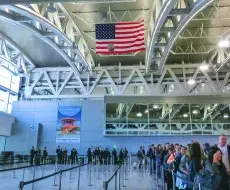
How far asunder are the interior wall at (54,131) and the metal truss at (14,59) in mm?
3259

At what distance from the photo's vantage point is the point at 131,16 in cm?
1433

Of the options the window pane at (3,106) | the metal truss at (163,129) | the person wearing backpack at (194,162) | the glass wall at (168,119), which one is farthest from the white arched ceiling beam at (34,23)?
the window pane at (3,106)

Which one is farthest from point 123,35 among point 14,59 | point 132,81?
point 14,59

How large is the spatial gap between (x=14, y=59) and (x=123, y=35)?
41.6 feet

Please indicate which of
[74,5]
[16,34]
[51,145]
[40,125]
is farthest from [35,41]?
[51,145]

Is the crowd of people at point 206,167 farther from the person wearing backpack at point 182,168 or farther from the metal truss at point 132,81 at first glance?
the metal truss at point 132,81

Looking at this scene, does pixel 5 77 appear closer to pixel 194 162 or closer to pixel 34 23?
pixel 34 23

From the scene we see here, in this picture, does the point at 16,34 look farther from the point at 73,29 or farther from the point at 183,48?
the point at 183,48

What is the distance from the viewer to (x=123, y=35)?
38.4 feet

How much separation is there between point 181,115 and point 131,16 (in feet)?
35.1

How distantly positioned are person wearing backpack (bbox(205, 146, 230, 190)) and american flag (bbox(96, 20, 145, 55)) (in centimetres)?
818

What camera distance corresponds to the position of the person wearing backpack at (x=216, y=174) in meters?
3.84

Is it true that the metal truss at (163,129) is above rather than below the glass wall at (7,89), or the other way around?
below

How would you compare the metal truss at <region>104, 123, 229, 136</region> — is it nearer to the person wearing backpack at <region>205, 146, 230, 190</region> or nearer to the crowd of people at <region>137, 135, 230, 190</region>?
the crowd of people at <region>137, 135, 230, 190</region>
